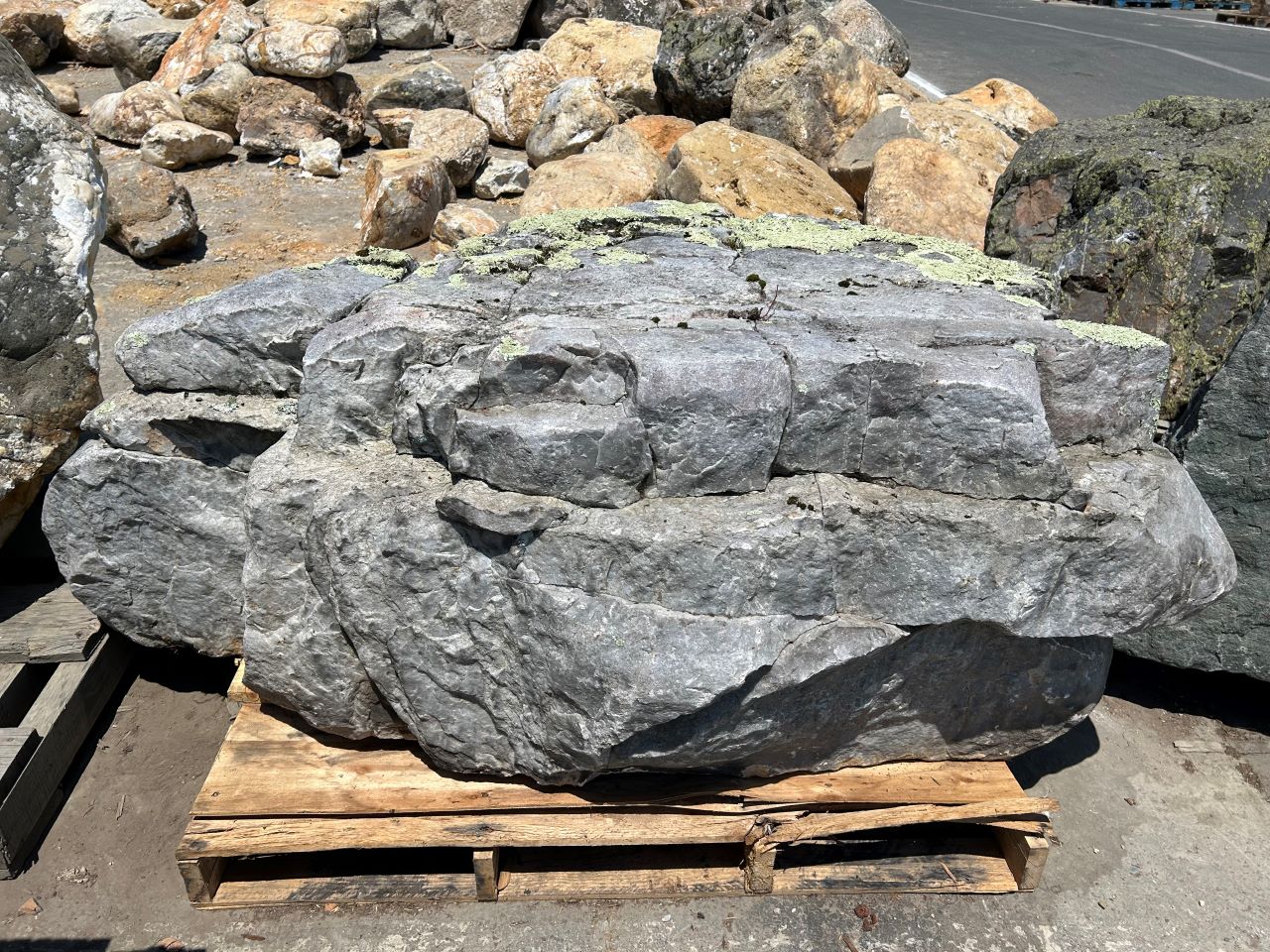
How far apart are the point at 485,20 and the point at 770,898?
12319mm

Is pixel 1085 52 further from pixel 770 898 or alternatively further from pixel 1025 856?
pixel 770 898

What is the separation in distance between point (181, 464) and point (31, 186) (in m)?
1.28

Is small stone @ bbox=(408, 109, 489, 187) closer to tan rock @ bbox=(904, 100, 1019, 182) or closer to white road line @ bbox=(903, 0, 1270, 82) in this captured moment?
tan rock @ bbox=(904, 100, 1019, 182)

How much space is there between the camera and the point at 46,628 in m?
3.85

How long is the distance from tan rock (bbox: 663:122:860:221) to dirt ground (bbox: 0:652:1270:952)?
139 inches

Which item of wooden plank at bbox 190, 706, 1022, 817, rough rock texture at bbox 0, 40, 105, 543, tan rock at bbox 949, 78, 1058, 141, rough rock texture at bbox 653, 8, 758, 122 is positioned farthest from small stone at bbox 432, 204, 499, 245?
wooden plank at bbox 190, 706, 1022, 817

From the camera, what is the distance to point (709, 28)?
9258mm

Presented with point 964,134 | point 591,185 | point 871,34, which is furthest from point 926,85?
point 591,185

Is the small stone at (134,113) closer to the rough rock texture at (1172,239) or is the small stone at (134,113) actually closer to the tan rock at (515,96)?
the tan rock at (515,96)

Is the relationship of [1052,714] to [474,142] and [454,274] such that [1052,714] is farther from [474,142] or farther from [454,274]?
[474,142]

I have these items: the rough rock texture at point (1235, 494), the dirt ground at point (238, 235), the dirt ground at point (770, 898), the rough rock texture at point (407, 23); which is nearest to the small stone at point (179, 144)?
the dirt ground at point (238, 235)

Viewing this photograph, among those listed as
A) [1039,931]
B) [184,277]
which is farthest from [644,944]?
[184,277]

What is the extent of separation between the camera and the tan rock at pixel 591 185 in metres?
7.00

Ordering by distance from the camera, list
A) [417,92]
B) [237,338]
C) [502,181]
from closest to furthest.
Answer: [237,338] → [502,181] → [417,92]
